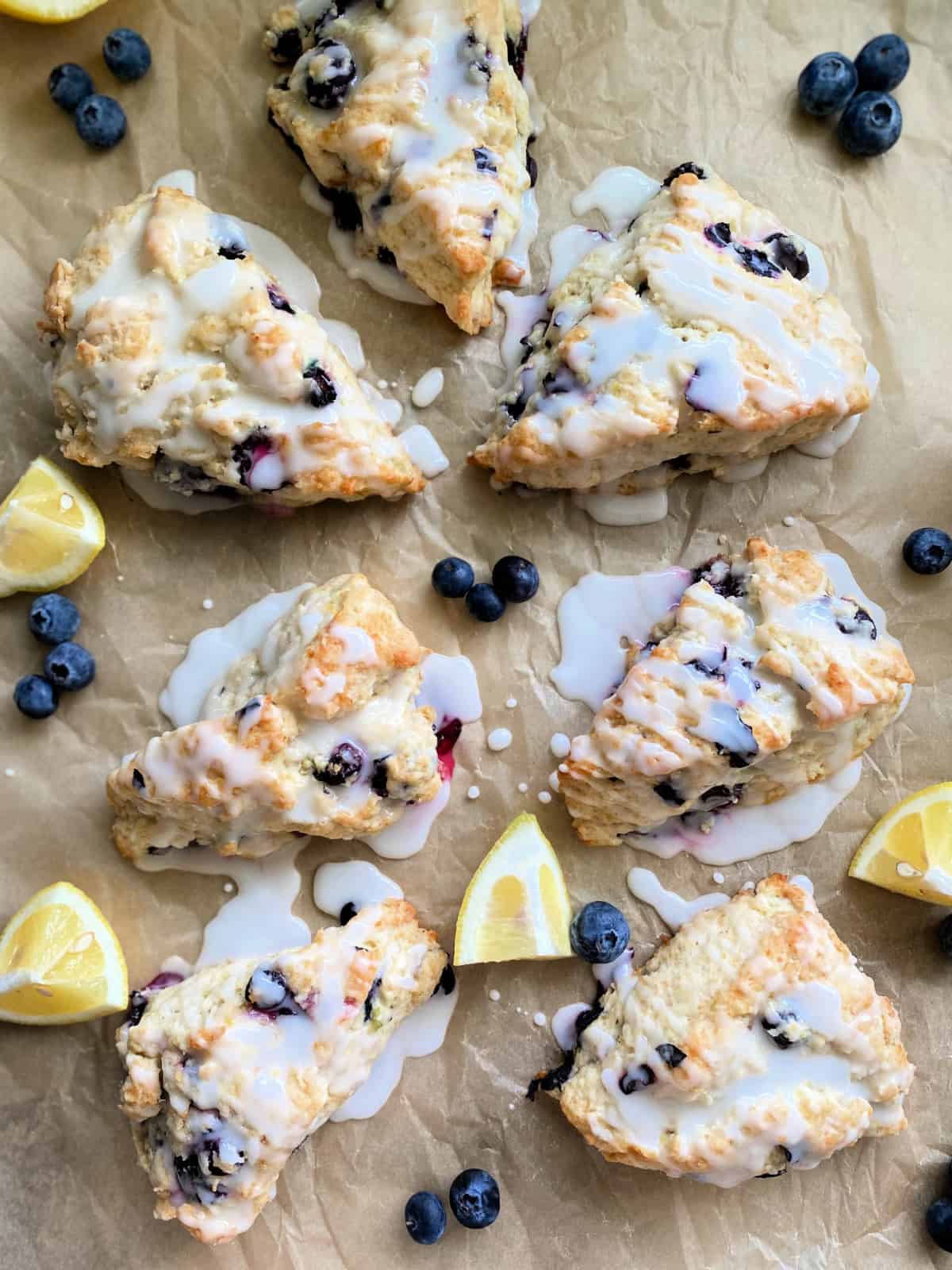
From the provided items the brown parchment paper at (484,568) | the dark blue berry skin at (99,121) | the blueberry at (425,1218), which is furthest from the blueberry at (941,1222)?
the dark blue berry skin at (99,121)

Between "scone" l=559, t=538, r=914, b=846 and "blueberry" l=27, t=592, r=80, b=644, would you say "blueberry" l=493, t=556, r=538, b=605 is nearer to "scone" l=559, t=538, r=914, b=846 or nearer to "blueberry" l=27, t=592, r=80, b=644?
"scone" l=559, t=538, r=914, b=846

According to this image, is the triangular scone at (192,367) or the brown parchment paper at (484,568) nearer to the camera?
the triangular scone at (192,367)

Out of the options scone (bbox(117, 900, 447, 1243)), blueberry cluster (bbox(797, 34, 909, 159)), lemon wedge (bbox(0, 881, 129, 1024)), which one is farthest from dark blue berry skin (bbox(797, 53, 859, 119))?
lemon wedge (bbox(0, 881, 129, 1024))

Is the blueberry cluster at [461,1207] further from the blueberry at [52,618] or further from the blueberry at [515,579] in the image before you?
the blueberry at [52,618]

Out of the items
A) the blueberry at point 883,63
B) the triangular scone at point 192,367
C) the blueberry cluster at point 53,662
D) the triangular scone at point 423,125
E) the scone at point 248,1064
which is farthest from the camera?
the blueberry at point 883,63

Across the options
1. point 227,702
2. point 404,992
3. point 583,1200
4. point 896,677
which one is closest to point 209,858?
point 227,702
